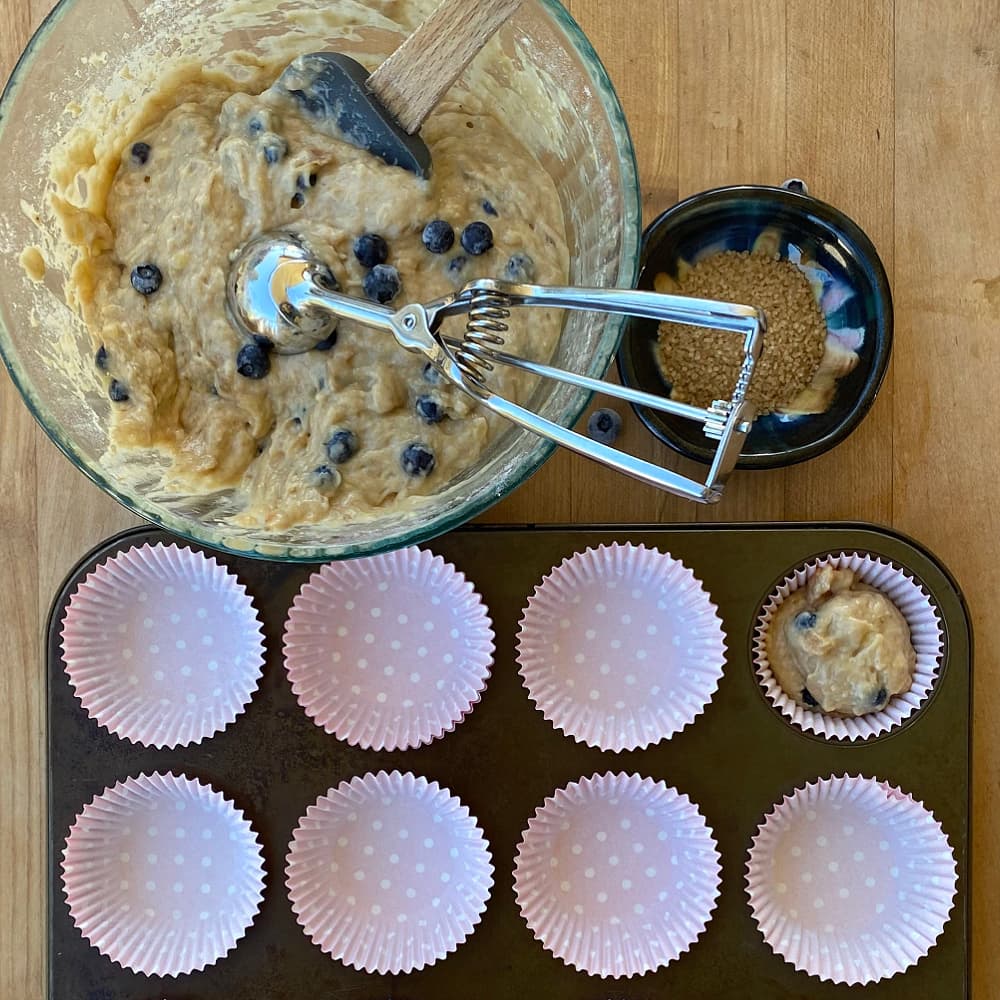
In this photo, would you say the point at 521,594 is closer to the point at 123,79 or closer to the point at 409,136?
the point at 409,136

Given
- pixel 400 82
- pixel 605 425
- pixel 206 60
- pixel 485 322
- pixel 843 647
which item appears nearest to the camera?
pixel 485 322

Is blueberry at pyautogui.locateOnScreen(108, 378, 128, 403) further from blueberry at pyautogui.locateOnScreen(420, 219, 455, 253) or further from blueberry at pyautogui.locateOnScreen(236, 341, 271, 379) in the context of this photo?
blueberry at pyautogui.locateOnScreen(420, 219, 455, 253)

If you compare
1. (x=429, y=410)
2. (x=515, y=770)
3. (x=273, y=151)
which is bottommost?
(x=515, y=770)

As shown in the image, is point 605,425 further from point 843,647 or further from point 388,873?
point 388,873

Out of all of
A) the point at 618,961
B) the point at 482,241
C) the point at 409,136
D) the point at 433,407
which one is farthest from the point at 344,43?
the point at 618,961

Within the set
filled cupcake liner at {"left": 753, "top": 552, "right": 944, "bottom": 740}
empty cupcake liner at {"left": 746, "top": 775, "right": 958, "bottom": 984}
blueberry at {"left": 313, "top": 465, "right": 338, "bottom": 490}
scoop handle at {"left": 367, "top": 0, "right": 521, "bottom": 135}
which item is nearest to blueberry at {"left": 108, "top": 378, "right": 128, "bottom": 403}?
blueberry at {"left": 313, "top": 465, "right": 338, "bottom": 490}

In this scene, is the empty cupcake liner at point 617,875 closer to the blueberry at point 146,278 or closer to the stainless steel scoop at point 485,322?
the stainless steel scoop at point 485,322

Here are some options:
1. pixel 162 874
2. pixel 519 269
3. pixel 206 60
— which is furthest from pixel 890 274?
pixel 162 874
